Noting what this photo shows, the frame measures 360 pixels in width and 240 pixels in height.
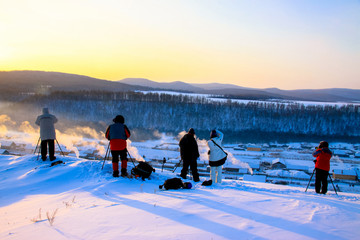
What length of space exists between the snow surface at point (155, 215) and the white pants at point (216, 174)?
0.79 m

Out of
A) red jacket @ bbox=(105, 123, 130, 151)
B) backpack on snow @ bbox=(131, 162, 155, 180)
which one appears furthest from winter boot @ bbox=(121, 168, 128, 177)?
red jacket @ bbox=(105, 123, 130, 151)

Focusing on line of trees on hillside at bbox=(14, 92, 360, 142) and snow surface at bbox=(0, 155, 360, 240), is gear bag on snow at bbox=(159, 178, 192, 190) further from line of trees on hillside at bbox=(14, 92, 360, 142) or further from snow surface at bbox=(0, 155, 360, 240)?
line of trees on hillside at bbox=(14, 92, 360, 142)

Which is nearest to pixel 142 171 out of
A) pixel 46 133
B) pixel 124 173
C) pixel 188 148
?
pixel 124 173

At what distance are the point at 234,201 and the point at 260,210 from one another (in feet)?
1.93

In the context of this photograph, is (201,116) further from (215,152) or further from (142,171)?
(142,171)

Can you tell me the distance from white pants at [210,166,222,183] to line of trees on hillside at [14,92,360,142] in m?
41.3

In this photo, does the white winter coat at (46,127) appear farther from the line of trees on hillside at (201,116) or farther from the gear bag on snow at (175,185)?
the line of trees on hillside at (201,116)

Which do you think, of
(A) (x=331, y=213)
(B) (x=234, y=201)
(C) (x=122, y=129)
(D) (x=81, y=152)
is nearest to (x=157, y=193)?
(B) (x=234, y=201)

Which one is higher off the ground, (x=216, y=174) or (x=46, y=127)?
(x=46, y=127)

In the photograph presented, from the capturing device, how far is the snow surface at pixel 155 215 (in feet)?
8.73

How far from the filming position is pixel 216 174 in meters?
6.31

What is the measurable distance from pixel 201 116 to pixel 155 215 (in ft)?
176

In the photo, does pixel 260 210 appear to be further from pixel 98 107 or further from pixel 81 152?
pixel 98 107

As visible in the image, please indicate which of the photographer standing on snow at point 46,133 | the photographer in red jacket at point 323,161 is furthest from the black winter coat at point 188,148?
the photographer standing on snow at point 46,133
